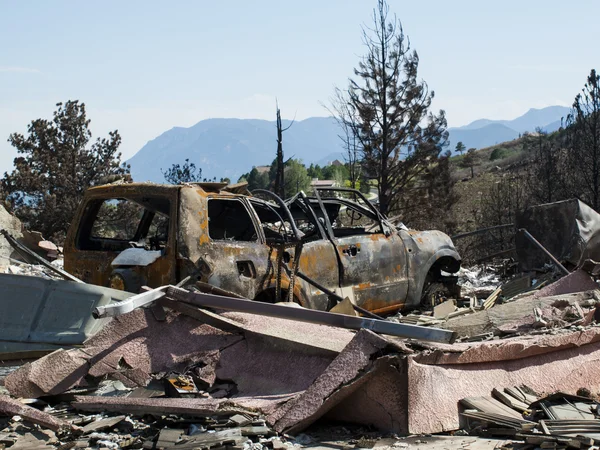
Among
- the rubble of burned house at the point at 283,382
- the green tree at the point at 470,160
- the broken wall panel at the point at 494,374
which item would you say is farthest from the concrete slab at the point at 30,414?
the green tree at the point at 470,160

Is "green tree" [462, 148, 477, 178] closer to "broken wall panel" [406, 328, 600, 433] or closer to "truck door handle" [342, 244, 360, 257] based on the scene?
"truck door handle" [342, 244, 360, 257]

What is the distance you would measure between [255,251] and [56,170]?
16.7 m

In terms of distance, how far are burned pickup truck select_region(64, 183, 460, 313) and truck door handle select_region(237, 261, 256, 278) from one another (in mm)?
10

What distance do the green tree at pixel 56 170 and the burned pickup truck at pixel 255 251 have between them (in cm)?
1343

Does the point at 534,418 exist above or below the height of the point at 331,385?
below

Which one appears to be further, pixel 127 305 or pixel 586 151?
pixel 586 151

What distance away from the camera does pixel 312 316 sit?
197 inches

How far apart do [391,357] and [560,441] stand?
1.05 meters

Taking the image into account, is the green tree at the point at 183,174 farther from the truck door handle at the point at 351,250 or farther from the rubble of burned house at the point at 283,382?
the rubble of burned house at the point at 283,382

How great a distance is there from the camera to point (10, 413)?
4.66m

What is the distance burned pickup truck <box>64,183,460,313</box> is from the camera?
694 cm

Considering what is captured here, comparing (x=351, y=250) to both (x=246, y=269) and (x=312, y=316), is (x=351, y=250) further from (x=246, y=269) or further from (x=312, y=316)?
(x=312, y=316)

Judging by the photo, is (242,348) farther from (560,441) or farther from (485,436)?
(560,441)

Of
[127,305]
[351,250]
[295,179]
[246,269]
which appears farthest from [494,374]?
[295,179]
